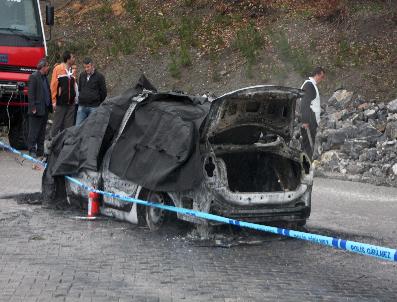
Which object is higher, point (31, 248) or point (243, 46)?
point (243, 46)

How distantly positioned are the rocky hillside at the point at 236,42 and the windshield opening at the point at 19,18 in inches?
279

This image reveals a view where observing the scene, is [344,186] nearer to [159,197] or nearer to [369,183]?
[369,183]

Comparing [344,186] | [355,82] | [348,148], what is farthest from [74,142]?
[355,82]

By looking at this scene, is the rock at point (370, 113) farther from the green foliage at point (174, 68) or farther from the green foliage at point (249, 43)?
the green foliage at point (174, 68)

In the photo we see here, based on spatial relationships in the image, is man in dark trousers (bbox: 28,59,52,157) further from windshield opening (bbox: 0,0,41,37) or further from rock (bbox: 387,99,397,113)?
rock (bbox: 387,99,397,113)

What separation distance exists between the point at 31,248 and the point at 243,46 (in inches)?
670

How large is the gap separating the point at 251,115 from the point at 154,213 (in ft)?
5.29

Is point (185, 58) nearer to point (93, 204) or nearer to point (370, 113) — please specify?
point (370, 113)

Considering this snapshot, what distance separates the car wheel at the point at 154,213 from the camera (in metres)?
9.34

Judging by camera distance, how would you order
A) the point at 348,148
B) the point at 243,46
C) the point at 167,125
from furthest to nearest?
the point at 243,46 < the point at 348,148 < the point at 167,125

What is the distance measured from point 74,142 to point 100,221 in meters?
1.12

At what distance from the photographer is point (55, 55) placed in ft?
94.7

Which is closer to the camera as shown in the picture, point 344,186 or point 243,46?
point 344,186

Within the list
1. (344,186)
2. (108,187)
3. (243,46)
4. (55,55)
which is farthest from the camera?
(55,55)
